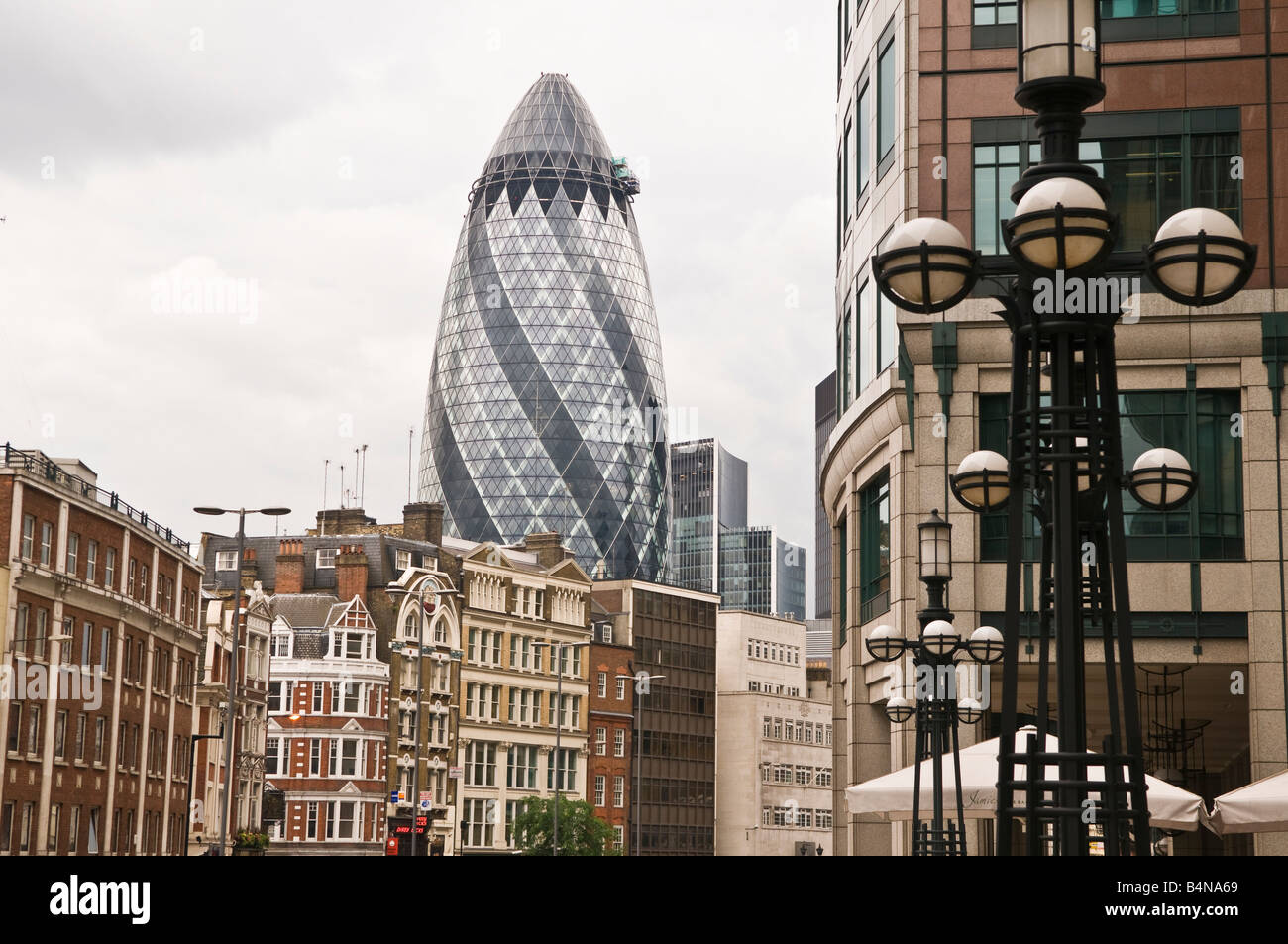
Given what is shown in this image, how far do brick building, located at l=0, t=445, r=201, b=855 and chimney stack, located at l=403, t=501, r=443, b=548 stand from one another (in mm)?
34718

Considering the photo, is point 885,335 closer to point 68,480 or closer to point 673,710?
point 68,480

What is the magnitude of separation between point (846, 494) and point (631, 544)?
5950 inches

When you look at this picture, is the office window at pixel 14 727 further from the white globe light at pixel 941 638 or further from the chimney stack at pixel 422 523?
the chimney stack at pixel 422 523

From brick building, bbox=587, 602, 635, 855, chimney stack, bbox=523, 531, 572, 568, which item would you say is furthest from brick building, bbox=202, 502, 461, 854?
brick building, bbox=587, 602, 635, 855

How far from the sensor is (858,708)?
40531 mm

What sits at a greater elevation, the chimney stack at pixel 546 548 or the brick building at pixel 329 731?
the chimney stack at pixel 546 548

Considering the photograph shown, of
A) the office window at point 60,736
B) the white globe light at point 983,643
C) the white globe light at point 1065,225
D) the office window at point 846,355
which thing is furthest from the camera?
the office window at point 60,736

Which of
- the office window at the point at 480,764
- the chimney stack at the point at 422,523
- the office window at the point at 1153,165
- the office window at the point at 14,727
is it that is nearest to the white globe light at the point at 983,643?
the office window at the point at 1153,165

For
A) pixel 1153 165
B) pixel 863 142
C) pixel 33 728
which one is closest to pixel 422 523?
pixel 33 728

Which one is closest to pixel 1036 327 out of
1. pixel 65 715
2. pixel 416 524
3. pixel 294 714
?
pixel 65 715

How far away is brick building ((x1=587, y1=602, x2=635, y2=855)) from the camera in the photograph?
126 meters

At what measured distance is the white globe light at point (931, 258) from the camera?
951cm
